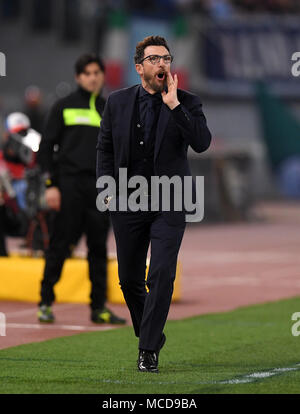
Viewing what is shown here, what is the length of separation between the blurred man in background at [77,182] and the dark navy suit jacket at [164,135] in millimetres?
2641

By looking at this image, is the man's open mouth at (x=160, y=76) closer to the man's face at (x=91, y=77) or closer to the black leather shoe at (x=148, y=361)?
the black leather shoe at (x=148, y=361)

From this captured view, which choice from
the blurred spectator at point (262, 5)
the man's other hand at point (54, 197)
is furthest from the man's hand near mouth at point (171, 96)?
the blurred spectator at point (262, 5)

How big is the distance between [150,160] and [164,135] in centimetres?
20

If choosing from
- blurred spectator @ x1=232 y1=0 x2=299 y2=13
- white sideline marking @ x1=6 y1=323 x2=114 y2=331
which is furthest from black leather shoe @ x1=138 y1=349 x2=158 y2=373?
blurred spectator @ x1=232 y1=0 x2=299 y2=13

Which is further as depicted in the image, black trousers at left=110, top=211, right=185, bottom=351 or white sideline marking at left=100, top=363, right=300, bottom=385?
black trousers at left=110, top=211, right=185, bottom=351

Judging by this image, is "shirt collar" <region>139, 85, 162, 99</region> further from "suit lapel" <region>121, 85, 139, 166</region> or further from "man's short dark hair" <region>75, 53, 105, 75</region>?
"man's short dark hair" <region>75, 53, 105, 75</region>

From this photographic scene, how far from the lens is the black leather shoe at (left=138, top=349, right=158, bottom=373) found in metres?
8.03

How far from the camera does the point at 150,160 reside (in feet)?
26.7

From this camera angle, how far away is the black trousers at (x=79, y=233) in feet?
36.0

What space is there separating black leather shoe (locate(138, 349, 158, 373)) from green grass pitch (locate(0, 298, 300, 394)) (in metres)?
0.08

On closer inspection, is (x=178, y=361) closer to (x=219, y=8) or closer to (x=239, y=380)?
(x=239, y=380)
